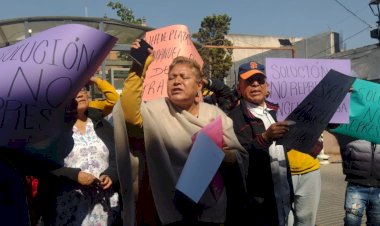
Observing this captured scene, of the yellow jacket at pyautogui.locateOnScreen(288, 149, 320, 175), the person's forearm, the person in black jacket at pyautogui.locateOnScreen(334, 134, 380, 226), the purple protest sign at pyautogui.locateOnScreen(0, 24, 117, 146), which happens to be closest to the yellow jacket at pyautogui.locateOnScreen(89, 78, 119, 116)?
the person's forearm

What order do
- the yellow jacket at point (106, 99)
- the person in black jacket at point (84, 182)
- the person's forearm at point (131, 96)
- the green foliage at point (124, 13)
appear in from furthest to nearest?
the green foliage at point (124, 13)
the yellow jacket at point (106, 99)
the person in black jacket at point (84, 182)
the person's forearm at point (131, 96)

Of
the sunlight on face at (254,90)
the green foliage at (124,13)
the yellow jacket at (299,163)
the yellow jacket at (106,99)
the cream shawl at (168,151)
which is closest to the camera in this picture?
the cream shawl at (168,151)

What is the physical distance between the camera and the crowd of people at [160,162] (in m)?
2.17

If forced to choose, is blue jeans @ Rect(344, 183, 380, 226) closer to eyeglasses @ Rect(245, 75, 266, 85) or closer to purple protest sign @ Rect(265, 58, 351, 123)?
purple protest sign @ Rect(265, 58, 351, 123)

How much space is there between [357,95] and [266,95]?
864 millimetres

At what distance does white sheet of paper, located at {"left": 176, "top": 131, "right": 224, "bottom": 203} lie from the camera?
2.01m

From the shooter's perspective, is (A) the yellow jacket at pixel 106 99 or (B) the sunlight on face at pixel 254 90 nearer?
(B) the sunlight on face at pixel 254 90

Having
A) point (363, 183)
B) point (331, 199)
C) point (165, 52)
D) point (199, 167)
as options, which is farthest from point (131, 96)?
point (331, 199)

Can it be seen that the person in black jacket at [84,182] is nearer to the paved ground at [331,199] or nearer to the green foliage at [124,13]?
the paved ground at [331,199]

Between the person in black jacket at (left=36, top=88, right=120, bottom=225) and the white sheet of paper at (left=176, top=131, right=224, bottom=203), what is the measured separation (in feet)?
2.81

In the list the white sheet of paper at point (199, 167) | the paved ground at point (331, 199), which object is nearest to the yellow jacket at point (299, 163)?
the white sheet of paper at point (199, 167)

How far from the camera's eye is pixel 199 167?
81.3 inches

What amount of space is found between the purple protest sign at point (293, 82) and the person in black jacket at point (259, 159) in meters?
0.21

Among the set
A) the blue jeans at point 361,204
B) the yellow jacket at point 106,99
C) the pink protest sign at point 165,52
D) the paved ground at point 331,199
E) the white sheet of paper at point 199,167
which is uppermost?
the pink protest sign at point 165,52
